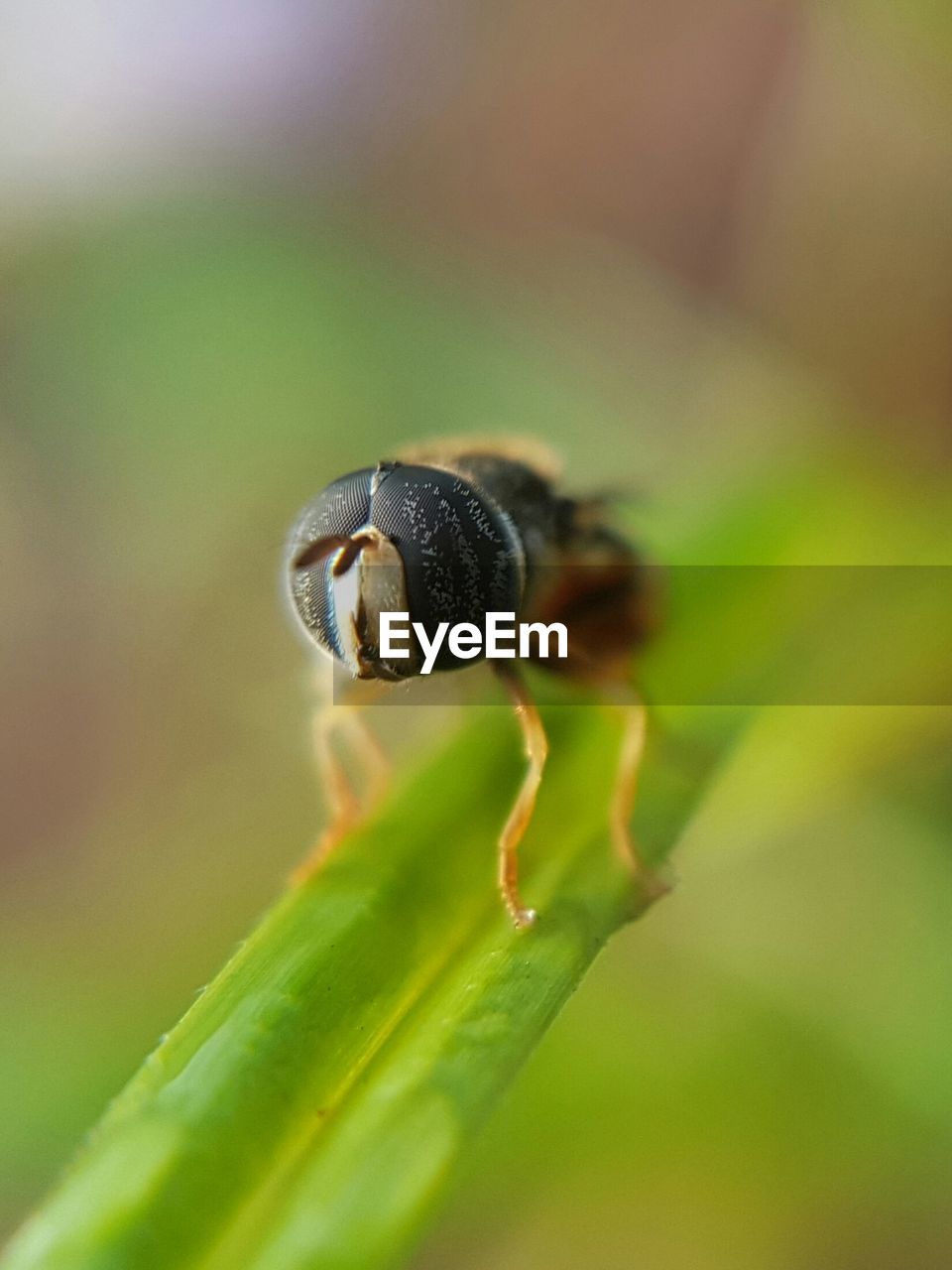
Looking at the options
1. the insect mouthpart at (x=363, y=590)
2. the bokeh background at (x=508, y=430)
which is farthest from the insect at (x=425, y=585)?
the bokeh background at (x=508, y=430)

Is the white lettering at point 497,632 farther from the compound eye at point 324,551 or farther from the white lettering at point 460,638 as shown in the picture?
the compound eye at point 324,551

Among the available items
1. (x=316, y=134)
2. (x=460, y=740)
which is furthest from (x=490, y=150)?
(x=460, y=740)

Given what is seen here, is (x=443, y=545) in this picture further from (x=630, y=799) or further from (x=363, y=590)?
(x=630, y=799)

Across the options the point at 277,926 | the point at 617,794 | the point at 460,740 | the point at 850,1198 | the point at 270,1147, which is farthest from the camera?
the point at 850,1198

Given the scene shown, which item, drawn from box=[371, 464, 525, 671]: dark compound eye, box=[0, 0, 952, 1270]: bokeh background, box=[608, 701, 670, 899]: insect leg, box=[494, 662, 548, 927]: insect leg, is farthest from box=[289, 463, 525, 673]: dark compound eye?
box=[0, 0, 952, 1270]: bokeh background

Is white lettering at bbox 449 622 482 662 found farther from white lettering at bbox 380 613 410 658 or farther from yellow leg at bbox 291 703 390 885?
yellow leg at bbox 291 703 390 885

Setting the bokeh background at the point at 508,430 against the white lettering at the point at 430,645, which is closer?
the white lettering at the point at 430,645

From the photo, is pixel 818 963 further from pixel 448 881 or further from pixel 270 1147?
pixel 270 1147
